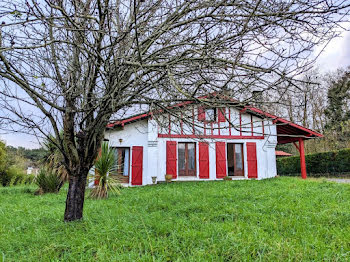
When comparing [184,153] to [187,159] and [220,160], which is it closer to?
[187,159]

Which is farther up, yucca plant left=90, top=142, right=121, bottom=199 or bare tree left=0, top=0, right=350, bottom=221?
bare tree left=0, top=0, right=350, bottom=221

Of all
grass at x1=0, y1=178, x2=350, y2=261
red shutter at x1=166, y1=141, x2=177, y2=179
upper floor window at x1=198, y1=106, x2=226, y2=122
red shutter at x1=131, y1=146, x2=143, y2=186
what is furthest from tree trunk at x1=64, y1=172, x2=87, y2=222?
red shutter at x1=166, y1=141, x2=177, y2=179

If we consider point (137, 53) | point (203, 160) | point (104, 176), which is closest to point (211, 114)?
point (137, 53)

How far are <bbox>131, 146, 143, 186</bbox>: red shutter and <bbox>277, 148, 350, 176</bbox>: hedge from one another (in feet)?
38.7

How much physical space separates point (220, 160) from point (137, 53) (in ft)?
30.6

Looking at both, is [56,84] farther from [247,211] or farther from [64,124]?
[247,211]

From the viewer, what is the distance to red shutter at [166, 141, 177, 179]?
11398 mm

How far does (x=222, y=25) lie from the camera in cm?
297

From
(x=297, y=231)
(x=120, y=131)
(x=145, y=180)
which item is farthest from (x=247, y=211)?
(x=120, y=131)

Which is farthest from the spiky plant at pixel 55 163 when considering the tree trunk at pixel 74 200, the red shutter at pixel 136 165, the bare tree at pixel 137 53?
the bare tree at pixel 137 53

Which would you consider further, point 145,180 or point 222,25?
point 145,180

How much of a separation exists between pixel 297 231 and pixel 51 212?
4575mm

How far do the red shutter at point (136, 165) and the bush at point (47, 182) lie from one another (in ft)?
11.3

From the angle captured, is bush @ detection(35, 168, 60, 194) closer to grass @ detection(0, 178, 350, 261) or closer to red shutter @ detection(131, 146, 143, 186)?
red shutter @ detection(131, 146, 143, 186)
